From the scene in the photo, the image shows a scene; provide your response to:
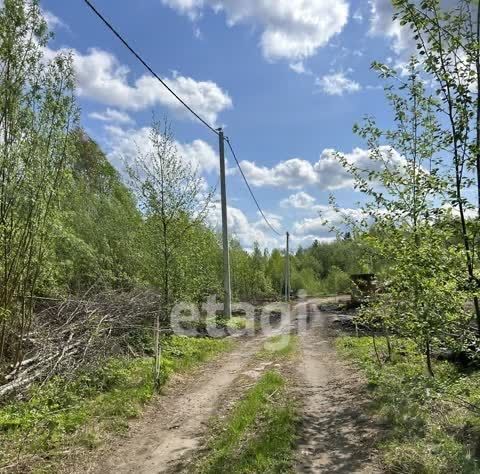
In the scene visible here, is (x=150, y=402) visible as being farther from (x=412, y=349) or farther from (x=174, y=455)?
(x=412, y=349)

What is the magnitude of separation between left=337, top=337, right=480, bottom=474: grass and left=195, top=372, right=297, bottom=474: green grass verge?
1.12 m

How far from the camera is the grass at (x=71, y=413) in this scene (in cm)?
507

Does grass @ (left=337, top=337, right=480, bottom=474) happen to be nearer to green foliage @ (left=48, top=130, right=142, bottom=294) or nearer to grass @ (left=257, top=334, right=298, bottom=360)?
grass @ (left=257, top=334, right=298, bottom=360)

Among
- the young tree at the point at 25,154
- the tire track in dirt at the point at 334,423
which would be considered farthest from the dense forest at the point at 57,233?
the tire track in dirt at the point at 334,423

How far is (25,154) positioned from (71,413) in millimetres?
3568

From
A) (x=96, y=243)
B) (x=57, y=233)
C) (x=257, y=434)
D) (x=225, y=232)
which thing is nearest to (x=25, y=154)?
(x=57, y=233)

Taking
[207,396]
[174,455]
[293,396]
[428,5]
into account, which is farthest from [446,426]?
[428,5]

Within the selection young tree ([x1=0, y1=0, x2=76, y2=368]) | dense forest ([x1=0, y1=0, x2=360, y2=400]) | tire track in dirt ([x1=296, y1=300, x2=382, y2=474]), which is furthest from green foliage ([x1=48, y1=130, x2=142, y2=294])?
tire track in dirt ([x1=296, y1=300, x2=382, y2=474])

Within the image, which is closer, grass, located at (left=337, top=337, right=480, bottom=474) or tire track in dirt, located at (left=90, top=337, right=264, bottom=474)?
grass, located at (left=337, top=337, right=480, bottom=474)

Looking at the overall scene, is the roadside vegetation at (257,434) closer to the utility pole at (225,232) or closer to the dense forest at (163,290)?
the dense forest at (163,290)

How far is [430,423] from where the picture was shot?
5559 mm

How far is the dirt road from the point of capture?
5.06m

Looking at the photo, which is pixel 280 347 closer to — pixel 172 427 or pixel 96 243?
pixel 96 243

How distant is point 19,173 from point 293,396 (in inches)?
211
